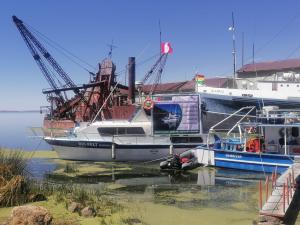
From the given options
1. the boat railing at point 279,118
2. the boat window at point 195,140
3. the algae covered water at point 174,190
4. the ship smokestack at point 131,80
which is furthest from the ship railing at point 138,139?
the ship smokestack at point 131,80

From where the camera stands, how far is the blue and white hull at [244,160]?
23714 mm

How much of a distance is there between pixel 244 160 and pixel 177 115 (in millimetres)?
8245

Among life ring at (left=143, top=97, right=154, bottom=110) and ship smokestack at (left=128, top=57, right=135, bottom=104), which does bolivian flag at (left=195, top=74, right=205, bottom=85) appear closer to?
ship smokestack at (left=128, top=57, right=135, bottom=104)

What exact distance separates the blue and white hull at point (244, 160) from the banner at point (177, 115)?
4475mm

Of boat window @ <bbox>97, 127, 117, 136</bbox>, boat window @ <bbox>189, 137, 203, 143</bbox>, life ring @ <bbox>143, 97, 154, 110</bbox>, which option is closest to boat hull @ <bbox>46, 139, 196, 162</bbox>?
boat window @ <bbox>189, 137, 203, 143</bbox>

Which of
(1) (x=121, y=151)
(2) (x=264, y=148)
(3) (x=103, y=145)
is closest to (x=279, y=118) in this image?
(2) (x=264, y=148)

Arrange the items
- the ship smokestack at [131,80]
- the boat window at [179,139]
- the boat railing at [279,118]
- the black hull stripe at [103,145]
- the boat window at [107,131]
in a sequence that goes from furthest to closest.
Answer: the ship smokestack at [131,80] → the boat window at [107,131] → the boat window at [179,139] → the black hull stripe at [103,145] → the boat railing at [279,118]

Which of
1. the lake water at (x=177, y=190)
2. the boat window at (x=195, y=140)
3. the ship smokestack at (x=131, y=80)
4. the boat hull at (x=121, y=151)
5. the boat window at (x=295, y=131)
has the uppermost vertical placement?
the ship smokestack at (x=131, y=80)

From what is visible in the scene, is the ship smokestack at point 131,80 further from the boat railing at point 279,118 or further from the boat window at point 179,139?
the boat railing at point 279,118

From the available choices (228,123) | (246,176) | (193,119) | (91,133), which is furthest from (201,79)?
(246,176)

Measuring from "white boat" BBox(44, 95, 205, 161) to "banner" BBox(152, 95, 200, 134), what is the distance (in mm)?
463

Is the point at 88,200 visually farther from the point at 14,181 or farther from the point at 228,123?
the point at 228,123

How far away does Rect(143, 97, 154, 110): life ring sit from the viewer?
31.6m

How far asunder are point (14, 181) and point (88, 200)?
2.89 meters
